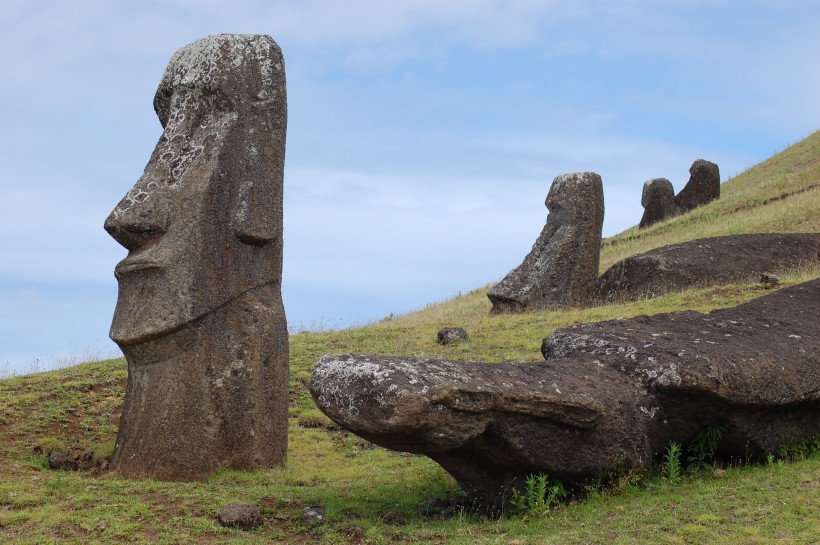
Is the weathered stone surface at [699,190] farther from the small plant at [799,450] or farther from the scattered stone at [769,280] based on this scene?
the small plant at [799,450]

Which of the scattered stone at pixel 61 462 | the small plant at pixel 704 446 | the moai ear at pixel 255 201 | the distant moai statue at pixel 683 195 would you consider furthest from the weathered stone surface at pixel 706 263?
the distant moai statue at pixel 683 195

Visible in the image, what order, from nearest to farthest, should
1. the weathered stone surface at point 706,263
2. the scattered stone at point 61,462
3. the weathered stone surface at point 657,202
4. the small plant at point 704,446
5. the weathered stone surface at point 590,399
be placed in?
the weathered stone surface at point 590,399
the small plant at point 704,446
the scattered stone at point 61,462
the weathered stone surface at point 706,263
the weathered stone surface at point 657,202

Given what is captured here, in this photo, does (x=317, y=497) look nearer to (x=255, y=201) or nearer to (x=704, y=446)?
(x=255, y=201)

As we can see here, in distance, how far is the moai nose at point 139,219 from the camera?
39.8ft

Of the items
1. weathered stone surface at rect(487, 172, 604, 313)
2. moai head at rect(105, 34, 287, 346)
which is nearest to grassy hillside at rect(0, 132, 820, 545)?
moai head at rect(105, 34, 287, 346)

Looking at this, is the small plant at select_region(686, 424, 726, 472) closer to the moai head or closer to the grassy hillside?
the grassy hillside

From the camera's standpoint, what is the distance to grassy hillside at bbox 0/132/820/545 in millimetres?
8992

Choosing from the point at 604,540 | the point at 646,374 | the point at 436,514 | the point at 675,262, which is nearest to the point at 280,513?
the point at 436,514

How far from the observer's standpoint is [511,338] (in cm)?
1948

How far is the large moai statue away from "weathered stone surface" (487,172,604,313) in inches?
540

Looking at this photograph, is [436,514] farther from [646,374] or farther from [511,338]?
[511,338]

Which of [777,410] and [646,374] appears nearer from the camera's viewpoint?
[646,374]

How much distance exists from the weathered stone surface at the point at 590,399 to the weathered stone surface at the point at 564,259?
1342 centimetres

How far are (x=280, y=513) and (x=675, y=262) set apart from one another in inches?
698
